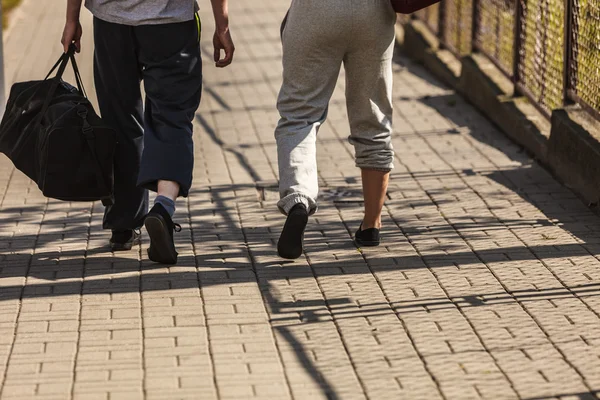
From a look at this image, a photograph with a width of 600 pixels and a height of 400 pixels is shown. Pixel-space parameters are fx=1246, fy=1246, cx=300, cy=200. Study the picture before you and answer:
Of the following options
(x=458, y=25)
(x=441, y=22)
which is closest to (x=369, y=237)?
(x=458, y=25)

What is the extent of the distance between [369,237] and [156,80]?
132cm

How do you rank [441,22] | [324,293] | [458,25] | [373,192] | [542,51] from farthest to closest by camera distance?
[441,22]
[458,25]
[542,51]
[373,192]
[324,293]

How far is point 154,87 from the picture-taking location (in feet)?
19.0

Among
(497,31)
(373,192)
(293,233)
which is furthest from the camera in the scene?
(497,31)

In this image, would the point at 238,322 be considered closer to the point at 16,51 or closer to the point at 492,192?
the point at 492,192

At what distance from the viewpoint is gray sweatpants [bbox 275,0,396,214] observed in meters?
5.61

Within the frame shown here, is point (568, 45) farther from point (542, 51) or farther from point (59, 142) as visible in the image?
point (59, 142)

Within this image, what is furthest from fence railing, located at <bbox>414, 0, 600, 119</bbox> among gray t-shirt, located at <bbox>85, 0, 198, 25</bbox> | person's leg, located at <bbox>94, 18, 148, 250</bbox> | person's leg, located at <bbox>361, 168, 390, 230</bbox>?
person's leg, located at <bbox>94, 18, 148, 250</bbox>

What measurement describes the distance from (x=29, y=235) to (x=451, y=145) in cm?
328

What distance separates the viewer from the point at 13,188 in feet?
24.8

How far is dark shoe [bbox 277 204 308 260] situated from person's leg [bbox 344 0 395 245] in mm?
531

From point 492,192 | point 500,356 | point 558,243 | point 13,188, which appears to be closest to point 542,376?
point 500,356

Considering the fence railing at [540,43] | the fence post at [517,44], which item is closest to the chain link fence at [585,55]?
the fence railing at [540,43]

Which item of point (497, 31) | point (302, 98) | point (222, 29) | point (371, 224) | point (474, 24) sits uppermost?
point (222, 29)
